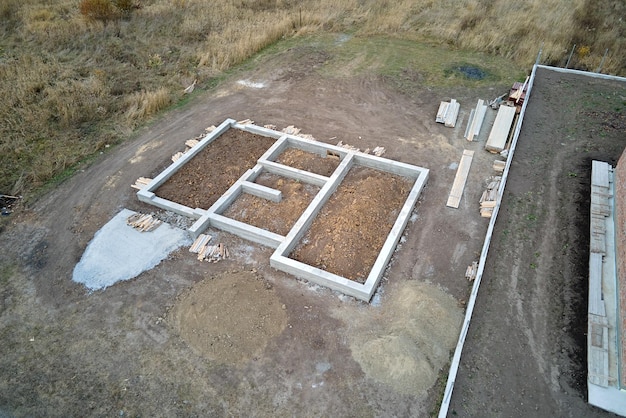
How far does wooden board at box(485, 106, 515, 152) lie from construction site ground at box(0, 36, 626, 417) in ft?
1.43

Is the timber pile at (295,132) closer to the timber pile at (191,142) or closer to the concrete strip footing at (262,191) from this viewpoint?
the timber pile at (191,142)

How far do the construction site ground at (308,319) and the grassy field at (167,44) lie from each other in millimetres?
2533

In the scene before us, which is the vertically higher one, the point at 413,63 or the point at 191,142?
the point at 413,63

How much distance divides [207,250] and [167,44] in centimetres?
1321

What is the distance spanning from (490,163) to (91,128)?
12914 mm

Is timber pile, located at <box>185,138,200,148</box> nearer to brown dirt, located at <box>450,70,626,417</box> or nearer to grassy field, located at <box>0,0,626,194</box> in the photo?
grassy field, located at <box>0,0,626,194</box>

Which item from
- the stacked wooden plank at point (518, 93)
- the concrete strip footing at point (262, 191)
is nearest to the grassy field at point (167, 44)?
the stacked wooden plank at point (518, 93)

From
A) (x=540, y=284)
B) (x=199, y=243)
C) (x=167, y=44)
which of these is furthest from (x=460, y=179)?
(x=167, y=44)

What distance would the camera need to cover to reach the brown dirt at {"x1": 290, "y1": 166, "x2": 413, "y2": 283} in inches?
360

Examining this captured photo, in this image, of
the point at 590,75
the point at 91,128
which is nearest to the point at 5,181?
the point at 91,128

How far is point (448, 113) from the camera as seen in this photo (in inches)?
541

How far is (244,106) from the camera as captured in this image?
14.9 meters

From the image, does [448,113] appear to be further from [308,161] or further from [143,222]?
[143,222]

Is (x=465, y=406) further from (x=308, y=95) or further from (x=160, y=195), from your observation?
(x=308, y=95)
